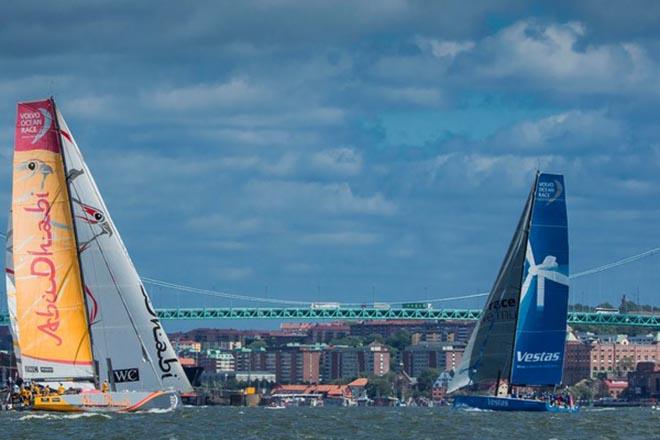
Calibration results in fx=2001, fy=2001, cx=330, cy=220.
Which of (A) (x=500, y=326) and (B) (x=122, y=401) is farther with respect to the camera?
(A) (x=500, y=326)

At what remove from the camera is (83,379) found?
35.7 m

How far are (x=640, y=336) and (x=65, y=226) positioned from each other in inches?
5780

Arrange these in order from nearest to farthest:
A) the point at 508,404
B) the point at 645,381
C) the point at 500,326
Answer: the point at 508,404 < the point at 500,326 < the point at 645,381

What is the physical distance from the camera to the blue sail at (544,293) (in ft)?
143

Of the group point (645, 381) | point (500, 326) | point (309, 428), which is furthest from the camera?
point (645, 381)

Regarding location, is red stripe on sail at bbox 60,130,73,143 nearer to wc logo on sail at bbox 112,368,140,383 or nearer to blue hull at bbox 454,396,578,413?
wc logo on sail at bbox 112,368,140,383

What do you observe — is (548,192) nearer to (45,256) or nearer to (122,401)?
(122,401)

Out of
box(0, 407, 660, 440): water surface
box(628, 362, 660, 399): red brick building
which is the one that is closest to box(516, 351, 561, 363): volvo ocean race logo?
box(0, 407, 660, 440): water surface

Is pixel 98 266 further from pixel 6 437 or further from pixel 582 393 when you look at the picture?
pixel 582 393

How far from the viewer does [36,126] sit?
3484 centimetres

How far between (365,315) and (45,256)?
241 feet

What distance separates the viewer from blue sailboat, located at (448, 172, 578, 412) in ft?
143

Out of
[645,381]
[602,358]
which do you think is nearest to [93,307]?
[645,381]

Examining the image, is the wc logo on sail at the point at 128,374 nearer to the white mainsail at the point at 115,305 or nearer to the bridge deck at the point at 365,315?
the white mainsail at the point at 115,305
